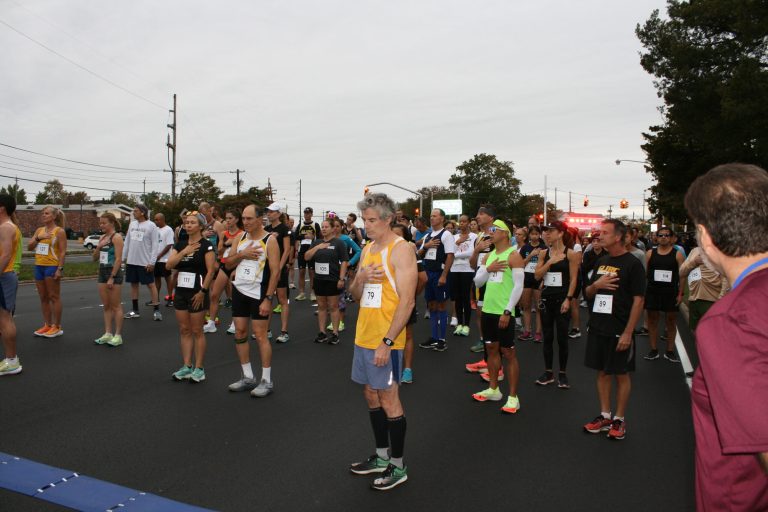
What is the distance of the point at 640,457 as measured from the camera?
4262 millimetres

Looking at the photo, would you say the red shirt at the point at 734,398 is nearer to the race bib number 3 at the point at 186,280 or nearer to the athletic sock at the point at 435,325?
the race bib number 3 at the point at 186,280

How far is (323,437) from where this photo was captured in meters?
4.55

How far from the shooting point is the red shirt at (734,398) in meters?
1.18

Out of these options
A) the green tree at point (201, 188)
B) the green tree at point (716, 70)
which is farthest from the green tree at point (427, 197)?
the green tree at point (716, 70)

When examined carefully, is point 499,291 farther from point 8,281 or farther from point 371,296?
point 8,281

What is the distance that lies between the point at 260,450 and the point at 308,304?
8661 millimetres

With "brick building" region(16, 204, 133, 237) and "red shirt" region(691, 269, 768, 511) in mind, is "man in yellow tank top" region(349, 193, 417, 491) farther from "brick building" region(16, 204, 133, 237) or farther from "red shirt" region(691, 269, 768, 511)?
"brick building" region(16, 204, 133, 237)

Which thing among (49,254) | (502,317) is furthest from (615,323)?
(49,254)

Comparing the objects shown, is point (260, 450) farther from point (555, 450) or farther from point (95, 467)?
point (555, 450)

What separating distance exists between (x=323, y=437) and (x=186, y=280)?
2647 millimetres

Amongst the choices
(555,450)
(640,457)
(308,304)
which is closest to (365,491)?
(555,450)

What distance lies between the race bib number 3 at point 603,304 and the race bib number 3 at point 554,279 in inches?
56.3

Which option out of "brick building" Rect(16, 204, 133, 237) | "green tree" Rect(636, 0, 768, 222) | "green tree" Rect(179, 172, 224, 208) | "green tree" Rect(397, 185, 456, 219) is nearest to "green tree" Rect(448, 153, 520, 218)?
"green tree" Rect(397, 185, 456, 219)

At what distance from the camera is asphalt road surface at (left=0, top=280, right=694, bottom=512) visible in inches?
141
